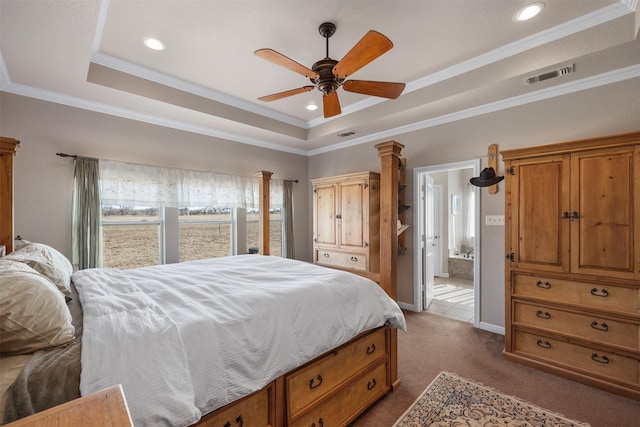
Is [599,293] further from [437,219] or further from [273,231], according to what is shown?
[273,231]

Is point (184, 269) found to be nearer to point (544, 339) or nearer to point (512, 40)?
point (544, 339)

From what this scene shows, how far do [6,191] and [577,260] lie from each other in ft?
14.4

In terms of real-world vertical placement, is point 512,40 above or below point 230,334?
above

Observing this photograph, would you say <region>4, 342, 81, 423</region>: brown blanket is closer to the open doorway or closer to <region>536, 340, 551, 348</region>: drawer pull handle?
<region>536, 340, 551, 348</region>: drawer pull handle

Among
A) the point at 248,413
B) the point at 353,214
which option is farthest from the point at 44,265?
the point at 353,214

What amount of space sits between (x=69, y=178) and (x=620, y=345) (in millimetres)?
5373

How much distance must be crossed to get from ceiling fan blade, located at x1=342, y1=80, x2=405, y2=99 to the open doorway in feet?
5.44

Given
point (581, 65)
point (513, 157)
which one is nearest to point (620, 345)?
point (513, 157)

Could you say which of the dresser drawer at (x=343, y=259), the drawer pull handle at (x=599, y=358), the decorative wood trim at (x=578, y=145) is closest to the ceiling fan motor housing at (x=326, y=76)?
the decorative wood trim at (x=578, y=145)

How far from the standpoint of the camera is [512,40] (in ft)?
8.11

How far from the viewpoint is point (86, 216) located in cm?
308

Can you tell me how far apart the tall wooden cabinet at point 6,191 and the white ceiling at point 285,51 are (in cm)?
81

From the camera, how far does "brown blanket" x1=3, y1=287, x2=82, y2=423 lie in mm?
842

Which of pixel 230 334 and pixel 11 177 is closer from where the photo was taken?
pixel 230 334
